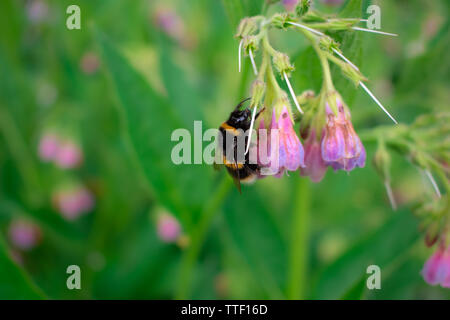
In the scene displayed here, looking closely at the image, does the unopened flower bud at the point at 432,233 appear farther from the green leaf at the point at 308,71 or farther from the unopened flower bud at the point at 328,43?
the unopened flower bud at the point at 328,43

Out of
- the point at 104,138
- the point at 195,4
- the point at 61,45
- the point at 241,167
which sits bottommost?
the point at 241,167

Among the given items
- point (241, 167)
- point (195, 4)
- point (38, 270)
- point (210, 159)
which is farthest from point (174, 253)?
point (195, 4)

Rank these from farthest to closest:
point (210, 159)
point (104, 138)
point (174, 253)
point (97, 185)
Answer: point (97, 185) < point (104, 138) < point (174, 253) < point (210, 159)

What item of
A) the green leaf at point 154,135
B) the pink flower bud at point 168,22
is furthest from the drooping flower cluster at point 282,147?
the pink flower bud at point 168,22

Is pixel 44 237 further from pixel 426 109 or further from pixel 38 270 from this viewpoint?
pixel 426 109

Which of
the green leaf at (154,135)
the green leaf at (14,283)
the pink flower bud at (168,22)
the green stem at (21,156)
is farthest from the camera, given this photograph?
the pink flower bud at (168,22)
